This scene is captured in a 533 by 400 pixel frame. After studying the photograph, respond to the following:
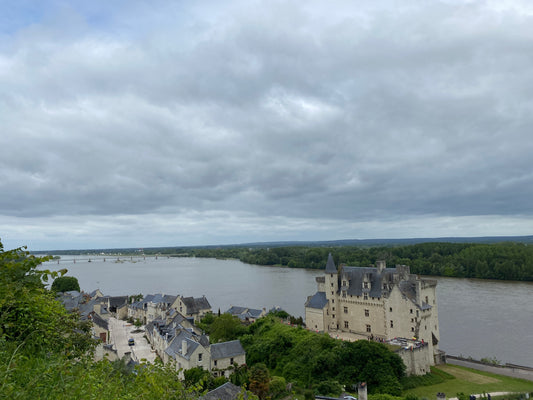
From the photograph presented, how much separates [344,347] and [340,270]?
44.2ft

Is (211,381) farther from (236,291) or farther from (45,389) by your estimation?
(236,291)

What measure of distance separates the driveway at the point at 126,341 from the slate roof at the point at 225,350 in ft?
22.6

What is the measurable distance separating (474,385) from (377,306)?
1191 cm

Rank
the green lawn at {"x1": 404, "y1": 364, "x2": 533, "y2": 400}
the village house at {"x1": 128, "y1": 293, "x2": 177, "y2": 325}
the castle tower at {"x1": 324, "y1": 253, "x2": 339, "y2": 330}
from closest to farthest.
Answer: the green lawn at {"x1": 404, "y1": 364, "x2": 533, "y2": 400}
the castle tower at {"x1": 324, "y1": 253, "x2": 339, "y2": 330}
the village house at {"x1": 128, "y1": 293, "x2": 177, "y2": 325}

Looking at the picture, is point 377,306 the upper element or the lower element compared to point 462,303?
upper

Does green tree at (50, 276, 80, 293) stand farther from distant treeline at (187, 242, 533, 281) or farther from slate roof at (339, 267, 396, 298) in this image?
distant treeline at (187, 242, 533, 281)

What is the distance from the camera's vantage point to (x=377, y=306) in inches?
1528

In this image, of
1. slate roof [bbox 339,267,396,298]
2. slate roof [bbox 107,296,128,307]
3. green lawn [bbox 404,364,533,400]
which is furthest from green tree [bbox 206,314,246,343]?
slate roof [bbox 107,296,128,307]

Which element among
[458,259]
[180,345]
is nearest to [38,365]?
[180,345]

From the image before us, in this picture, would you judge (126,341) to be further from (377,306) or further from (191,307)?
(377,306)

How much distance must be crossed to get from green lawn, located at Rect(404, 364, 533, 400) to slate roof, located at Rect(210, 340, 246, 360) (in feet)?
45.6

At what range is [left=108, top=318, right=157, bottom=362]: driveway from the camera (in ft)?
123

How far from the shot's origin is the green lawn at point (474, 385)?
2672cm

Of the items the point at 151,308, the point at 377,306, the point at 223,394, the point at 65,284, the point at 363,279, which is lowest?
the point at 151,308
